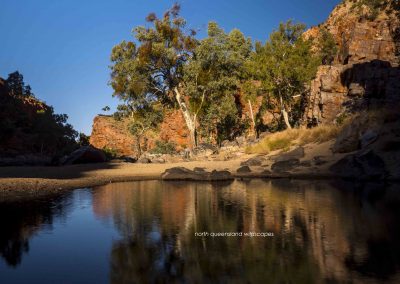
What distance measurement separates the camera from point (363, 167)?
2009cm

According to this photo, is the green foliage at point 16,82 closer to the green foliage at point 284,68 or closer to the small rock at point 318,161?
the green foliage at point 284,68

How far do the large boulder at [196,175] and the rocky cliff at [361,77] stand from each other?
12.5m

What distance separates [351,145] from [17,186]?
17.7 metres

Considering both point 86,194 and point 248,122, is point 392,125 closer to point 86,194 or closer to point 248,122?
point 86,194

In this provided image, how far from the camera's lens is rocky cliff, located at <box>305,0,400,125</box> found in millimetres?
30011

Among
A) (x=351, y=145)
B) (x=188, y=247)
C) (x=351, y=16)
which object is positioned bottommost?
(x=188, y=247)

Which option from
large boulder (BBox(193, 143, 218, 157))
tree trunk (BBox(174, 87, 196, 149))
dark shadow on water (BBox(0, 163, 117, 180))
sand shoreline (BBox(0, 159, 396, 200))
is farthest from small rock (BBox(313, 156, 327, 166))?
tree trunk (BBox(174, 87, 196, 149))

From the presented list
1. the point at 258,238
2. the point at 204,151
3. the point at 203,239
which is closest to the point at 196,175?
the point at 204,151

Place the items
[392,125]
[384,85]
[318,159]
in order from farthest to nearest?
[384,85], [318,159], [392,125]

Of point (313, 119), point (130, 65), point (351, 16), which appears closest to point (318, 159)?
point (313, 119)

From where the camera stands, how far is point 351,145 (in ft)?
76.5

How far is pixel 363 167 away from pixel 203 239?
1368 centimetres

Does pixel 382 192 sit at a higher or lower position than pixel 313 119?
lower

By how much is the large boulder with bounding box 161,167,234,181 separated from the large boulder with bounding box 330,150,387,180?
5932 mm
